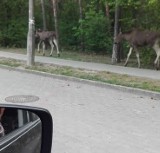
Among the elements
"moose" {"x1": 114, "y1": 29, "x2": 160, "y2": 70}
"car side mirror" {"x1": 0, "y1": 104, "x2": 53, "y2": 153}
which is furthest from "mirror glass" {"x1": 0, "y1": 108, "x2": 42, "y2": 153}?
"moose" {"x1": 114, "y1": 29, "x2": 160, "y2": 70}

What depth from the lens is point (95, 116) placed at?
823 centimetres

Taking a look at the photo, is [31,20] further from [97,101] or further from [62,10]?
[62,10]

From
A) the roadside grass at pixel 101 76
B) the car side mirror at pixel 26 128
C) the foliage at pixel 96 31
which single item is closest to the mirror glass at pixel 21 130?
the car side mirror at pixel 26 128

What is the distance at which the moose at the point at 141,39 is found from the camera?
16562 millimetres

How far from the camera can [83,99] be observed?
10.2 metres

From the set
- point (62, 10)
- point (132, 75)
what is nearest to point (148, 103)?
point (132, 75)

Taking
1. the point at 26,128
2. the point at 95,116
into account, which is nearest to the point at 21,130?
the point at 26,128

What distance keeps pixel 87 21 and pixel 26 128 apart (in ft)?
71.3

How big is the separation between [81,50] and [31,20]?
998 centimetres

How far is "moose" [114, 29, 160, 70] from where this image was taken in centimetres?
1656

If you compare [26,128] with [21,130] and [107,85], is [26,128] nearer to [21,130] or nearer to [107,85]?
[21,130]

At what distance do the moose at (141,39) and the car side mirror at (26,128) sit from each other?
1379 centimetres

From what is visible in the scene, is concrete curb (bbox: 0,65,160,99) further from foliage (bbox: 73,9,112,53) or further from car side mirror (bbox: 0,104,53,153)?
foliage (bbox: 73,9,112,53)

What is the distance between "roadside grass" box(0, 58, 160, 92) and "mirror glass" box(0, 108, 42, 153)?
27.8 ft
